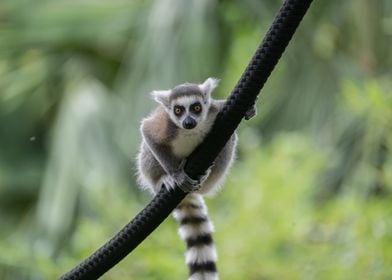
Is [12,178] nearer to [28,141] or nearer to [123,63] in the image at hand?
[28,141]

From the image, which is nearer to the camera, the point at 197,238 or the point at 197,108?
the point at 197,108

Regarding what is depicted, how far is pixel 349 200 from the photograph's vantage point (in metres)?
6.05

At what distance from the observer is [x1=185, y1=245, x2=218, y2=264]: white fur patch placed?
164 inches

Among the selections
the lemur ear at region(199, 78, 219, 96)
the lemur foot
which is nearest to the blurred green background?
the lemur ear at region(199, 78, 219, 96)

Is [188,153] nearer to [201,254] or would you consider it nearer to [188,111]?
[188,111]

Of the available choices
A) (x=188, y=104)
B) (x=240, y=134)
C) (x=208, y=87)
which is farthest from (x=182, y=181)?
(x=240, y=134)

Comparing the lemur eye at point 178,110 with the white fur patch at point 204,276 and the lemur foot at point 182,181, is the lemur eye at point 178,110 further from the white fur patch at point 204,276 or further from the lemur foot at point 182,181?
the white fur patch at point 204,276

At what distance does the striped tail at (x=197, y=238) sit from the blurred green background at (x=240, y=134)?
145 centimetres

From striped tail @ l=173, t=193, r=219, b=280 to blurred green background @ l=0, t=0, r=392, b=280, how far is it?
145 cm

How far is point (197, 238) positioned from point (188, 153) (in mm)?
346

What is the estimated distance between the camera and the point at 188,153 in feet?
13.3

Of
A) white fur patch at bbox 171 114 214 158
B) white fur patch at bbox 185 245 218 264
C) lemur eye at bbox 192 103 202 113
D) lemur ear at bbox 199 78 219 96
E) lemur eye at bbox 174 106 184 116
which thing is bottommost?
white fur patch at bbox 185 245 218 264

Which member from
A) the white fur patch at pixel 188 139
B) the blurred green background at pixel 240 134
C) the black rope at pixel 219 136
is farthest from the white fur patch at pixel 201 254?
the blurred green background at pixel 240 134

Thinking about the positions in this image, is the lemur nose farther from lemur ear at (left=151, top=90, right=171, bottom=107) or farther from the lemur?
lemur ear at (left=151, top=90, right=171, bottom=107)
